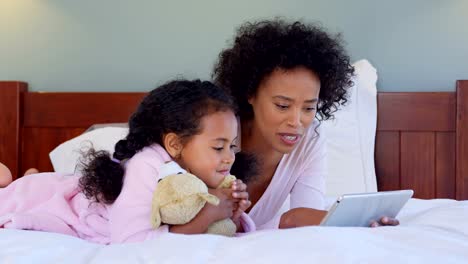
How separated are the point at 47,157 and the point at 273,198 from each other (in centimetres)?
136

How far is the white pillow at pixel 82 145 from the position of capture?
248cm

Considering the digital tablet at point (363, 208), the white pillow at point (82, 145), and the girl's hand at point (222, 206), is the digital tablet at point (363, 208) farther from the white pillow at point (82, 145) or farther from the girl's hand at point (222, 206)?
the white pillow at point (82, 145)

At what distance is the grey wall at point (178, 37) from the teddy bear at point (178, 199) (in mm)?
1635

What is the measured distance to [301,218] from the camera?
161 cm

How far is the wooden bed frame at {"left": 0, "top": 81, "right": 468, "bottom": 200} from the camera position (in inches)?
108

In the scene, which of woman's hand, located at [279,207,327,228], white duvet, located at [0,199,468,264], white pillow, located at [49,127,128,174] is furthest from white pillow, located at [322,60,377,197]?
white duvet, located at [0,199,468,264]

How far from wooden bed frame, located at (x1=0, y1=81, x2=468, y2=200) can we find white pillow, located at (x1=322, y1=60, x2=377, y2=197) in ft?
0.35

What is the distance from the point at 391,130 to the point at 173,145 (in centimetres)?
150

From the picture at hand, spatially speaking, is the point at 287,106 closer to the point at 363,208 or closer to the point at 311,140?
the point at 311,140

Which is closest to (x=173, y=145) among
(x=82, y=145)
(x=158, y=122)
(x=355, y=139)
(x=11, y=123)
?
(x=158, y=122)

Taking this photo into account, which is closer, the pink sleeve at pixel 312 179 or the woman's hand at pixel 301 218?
the woman's hand at pixel 301 218

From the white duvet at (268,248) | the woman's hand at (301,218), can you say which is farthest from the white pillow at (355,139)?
the white duvet at (268,248)

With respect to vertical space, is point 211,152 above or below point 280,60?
below

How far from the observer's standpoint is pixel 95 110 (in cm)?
291
